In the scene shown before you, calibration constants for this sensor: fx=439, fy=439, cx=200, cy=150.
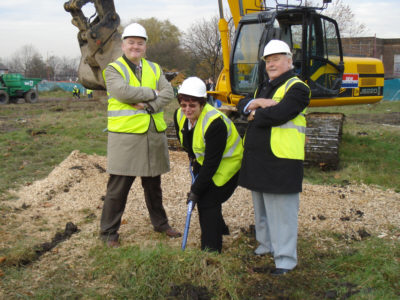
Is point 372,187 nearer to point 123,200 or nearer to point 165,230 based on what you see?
point 165,230

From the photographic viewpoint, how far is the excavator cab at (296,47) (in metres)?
7.64

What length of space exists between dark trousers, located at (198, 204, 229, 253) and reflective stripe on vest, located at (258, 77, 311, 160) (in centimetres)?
84

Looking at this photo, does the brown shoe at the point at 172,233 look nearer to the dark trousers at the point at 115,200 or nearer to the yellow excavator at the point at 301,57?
the dark trousers at the point at 115,200

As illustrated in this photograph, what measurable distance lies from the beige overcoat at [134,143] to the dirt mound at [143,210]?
0.75 m

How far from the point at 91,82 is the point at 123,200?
2.40 metres

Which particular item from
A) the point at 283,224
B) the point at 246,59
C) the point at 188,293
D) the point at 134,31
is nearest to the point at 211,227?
the point at 283,224

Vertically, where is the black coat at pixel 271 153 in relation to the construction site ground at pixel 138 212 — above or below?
above

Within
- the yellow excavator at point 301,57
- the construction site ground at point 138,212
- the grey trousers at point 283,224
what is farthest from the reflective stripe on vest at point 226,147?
the yellow excavator at point 301,57

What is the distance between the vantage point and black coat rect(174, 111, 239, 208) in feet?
12.3

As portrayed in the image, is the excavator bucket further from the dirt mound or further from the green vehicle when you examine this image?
the green vehicle

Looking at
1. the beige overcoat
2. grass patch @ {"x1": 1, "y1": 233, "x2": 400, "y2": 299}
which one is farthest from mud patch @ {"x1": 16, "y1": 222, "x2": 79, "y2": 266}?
the beige overcoat

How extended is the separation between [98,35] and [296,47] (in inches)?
150

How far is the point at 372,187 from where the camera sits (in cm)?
663

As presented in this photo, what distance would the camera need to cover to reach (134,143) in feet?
13.6
